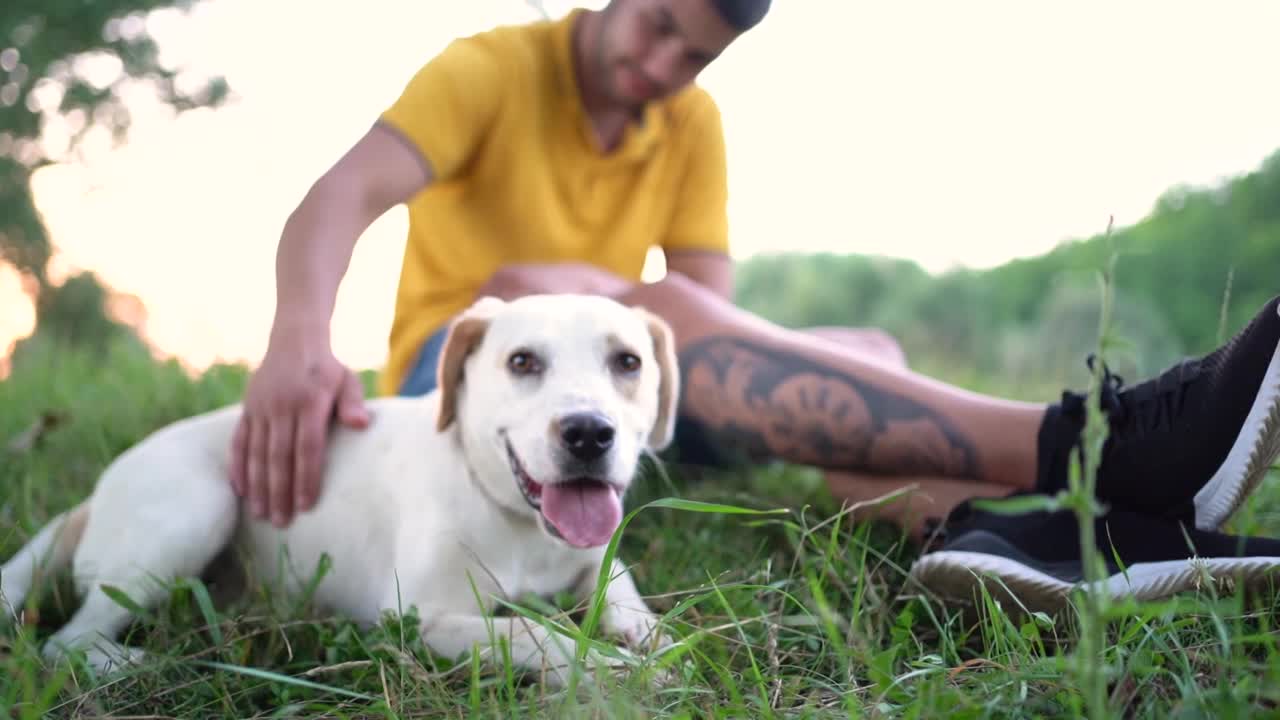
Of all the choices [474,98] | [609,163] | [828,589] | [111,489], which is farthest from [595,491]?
[609,163]

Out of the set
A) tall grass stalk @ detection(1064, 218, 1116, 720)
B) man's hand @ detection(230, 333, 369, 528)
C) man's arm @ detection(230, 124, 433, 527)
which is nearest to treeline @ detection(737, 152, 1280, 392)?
man's arm @ detection(230, 124, 433, 527)

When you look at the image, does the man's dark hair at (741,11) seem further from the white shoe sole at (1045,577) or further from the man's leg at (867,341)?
the white shoe sole at (1045,577)

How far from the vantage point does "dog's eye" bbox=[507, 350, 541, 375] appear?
212cm

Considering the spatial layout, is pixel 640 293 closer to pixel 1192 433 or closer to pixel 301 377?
pixel 301 377

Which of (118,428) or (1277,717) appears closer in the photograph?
(1277,717)

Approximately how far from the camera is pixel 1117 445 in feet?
7.18

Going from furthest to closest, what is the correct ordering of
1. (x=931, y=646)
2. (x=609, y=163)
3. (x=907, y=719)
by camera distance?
(x=609, y=163), (x=931, y=646), (x=907, y=719)

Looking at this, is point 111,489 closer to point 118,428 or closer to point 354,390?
point 354,390

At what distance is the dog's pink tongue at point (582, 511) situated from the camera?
2014 mm

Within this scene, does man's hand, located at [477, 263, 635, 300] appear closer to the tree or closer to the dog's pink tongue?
the dog's pink tongue

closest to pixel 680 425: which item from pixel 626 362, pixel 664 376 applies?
pixel 664 376

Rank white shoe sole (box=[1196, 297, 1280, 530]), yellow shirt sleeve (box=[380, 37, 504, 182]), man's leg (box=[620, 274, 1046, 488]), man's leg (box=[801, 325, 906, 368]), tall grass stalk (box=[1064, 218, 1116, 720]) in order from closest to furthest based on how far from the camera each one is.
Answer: tall grass stalk (box=[1064, 218, 1116, 720]), white shoe sole (box=[1196, 297, 1280, 530]), man's leg (box=[620, 274, 1046, 488]), yellow shirt sleeve (box=[380, 37, 504, 182]), man's leg (box=[801, 325, 906, 368])

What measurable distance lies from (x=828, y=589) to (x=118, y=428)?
328 centimetres

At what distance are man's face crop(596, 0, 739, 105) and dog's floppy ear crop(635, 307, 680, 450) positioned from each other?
3.88ft
